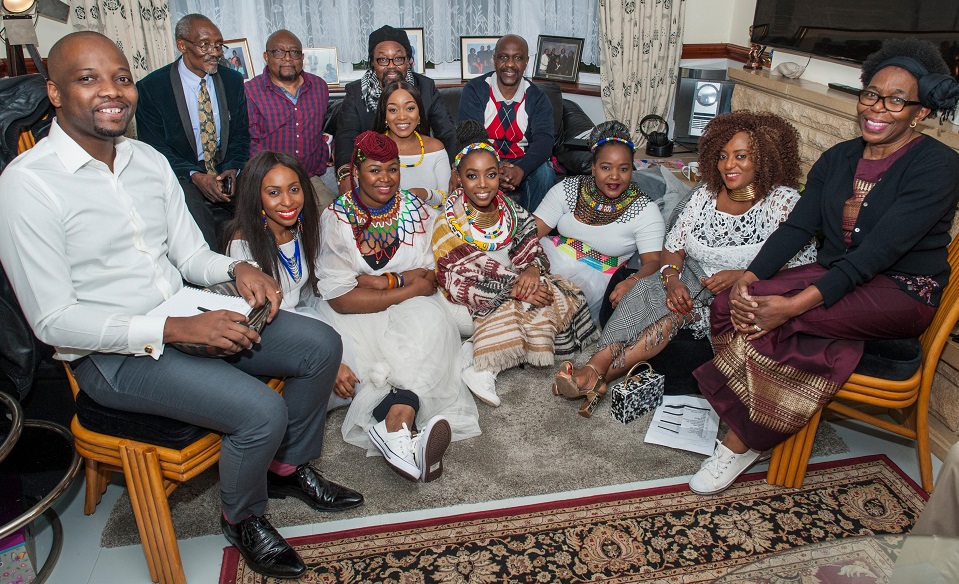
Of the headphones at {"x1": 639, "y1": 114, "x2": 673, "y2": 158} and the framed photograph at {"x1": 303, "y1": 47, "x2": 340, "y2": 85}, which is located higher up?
the framed photograph at {"x1": 303, "y1": 47, "x2": 340, "y2": 85}

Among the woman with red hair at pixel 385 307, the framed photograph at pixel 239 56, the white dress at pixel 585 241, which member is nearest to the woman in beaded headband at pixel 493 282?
the woman with red hair at pixel 385 307

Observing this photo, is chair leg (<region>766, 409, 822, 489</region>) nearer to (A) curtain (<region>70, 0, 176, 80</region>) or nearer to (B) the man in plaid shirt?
(B) the man in plaid shirt

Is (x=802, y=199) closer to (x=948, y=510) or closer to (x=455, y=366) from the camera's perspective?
(x=948, y=510)

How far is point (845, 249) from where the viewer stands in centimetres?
247

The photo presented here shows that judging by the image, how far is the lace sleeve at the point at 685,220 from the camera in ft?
9.67

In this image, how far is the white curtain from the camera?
4.77 m

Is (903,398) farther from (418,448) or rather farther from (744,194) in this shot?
(418,448)

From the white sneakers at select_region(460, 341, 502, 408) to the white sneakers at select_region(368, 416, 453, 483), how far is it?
436 mm

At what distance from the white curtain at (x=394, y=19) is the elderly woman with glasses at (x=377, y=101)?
1.28m

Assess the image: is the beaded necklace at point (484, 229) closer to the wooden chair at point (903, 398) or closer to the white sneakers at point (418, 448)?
the white sneakers at point (418, 448)

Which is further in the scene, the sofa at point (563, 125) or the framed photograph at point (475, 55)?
the framed photograph at point (475, 55)

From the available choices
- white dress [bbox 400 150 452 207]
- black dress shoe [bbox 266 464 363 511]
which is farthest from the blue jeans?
black dress shoe [bbox 266 464 363 511]

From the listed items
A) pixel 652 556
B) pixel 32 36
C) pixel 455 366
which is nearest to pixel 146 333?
pixel 455 366

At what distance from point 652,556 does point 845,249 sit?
1.21 metres
